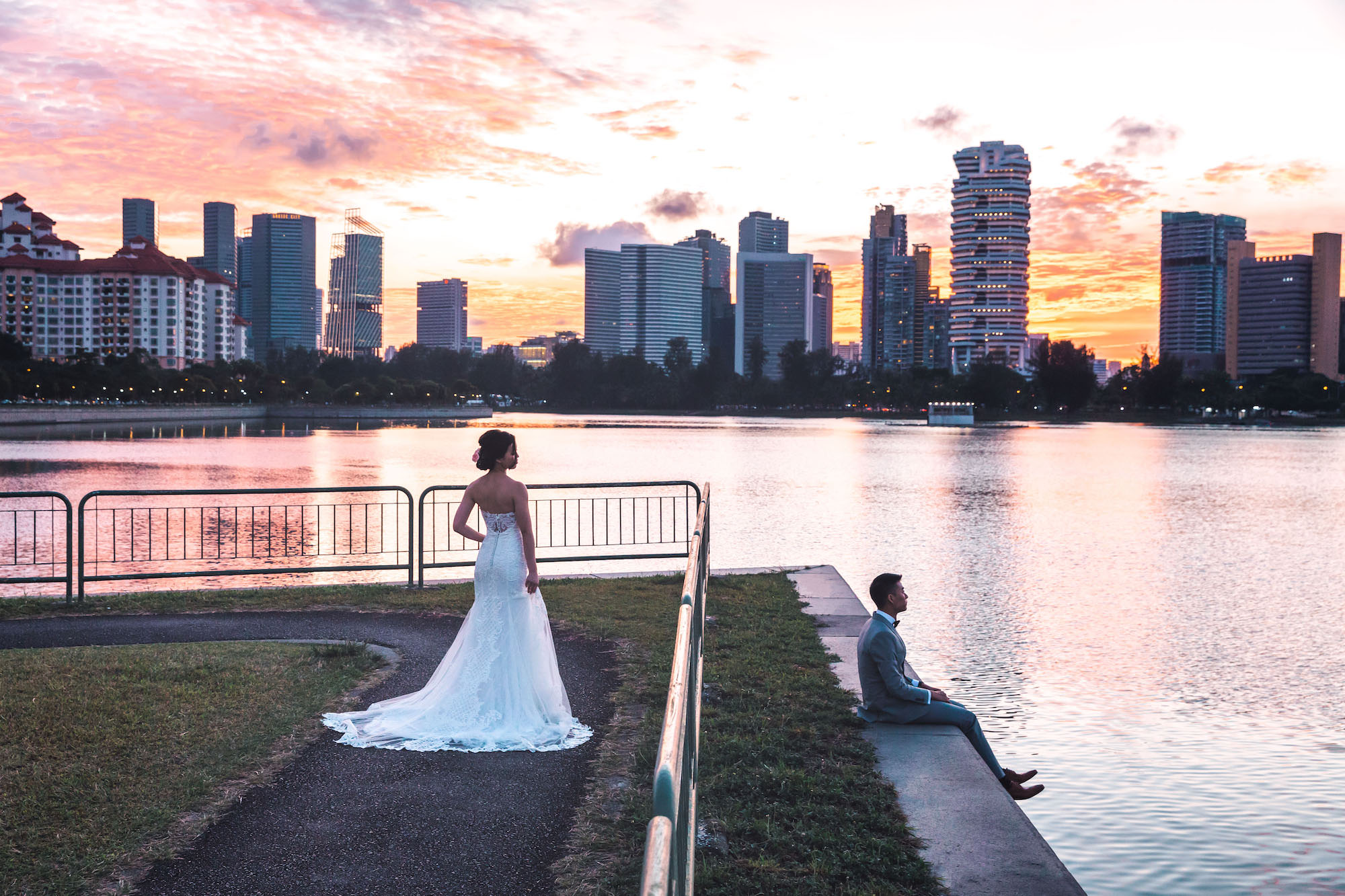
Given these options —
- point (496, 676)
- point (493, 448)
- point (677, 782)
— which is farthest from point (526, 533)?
point (677, 782)

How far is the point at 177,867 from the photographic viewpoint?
17.0 feet

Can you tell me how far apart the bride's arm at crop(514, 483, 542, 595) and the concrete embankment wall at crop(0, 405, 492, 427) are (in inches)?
3916

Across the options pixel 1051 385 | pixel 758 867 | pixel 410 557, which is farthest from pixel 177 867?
pixel 1051 385

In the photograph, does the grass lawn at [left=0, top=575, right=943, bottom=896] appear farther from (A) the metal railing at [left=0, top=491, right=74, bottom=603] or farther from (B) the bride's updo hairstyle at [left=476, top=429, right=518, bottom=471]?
(B) the bride's updo hairstyle at [left=476, top=429, right=518, bottom=471]

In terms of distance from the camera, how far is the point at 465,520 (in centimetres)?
810

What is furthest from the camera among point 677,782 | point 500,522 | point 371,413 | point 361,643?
point 371,413

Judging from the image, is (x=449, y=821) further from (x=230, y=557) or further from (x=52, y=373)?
(x=52, y=373)

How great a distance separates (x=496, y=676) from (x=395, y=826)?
194 centimetres

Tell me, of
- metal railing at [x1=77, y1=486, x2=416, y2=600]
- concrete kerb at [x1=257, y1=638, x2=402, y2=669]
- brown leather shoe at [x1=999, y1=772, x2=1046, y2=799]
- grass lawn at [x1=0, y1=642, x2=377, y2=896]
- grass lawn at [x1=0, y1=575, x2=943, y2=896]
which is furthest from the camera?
metal railing at [x1=77, y1=486, x2=416, y2=600]

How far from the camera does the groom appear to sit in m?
7.55

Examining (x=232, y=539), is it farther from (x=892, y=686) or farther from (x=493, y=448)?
(x=892, y=686)

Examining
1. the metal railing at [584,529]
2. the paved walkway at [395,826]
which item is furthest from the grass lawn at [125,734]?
the metal railing at [584,529]

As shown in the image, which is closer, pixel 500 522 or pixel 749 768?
pixel 749 768

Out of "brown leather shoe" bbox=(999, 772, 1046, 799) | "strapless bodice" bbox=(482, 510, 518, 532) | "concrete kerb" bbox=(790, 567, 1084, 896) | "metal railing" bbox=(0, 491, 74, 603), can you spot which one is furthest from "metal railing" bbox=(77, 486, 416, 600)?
"brown leather shoe" bbox=(999, 772, 1046, 799)
